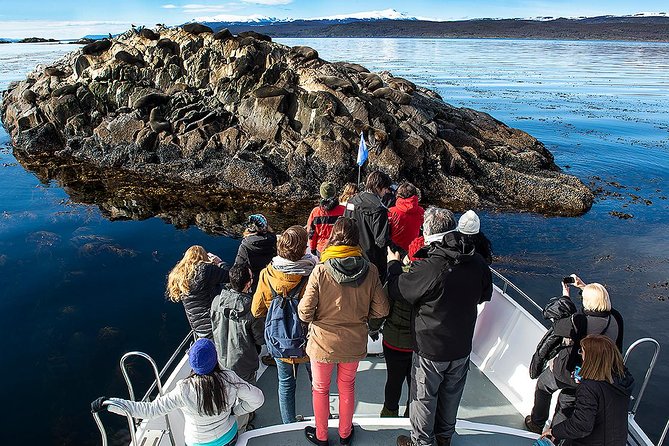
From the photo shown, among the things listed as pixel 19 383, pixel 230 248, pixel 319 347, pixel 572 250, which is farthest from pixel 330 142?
pixel 319 347

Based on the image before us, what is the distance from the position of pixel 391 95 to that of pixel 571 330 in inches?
675

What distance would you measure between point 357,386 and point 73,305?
715 centimetres

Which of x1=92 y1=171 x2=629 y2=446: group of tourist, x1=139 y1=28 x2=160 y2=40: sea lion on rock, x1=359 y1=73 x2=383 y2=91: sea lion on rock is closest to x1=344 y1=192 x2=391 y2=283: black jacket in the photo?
x1=92 y1=171 x2=629 y2=446: group of tourist

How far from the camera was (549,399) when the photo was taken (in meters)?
4.54

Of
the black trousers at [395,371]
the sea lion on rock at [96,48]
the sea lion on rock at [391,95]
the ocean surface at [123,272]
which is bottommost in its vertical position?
the ocean surface at [123,272]

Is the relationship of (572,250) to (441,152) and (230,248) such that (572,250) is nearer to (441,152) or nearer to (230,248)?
(441,152)

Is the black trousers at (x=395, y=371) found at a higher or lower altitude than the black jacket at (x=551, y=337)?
lower

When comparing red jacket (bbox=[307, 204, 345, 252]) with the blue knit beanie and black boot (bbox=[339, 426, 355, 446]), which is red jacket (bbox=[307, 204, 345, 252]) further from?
the blue knit beanie

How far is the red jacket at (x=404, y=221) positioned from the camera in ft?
18.8

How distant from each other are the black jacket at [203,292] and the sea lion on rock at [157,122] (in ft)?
55.3

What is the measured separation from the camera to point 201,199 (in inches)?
642

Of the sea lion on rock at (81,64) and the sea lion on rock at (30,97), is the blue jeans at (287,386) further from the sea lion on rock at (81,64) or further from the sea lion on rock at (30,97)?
the sea lion on rock at (30,97)

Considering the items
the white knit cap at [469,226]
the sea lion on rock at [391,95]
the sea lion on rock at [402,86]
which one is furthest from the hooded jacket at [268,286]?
the sea lion on rock at [402,86]

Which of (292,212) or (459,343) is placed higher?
(459,343)
